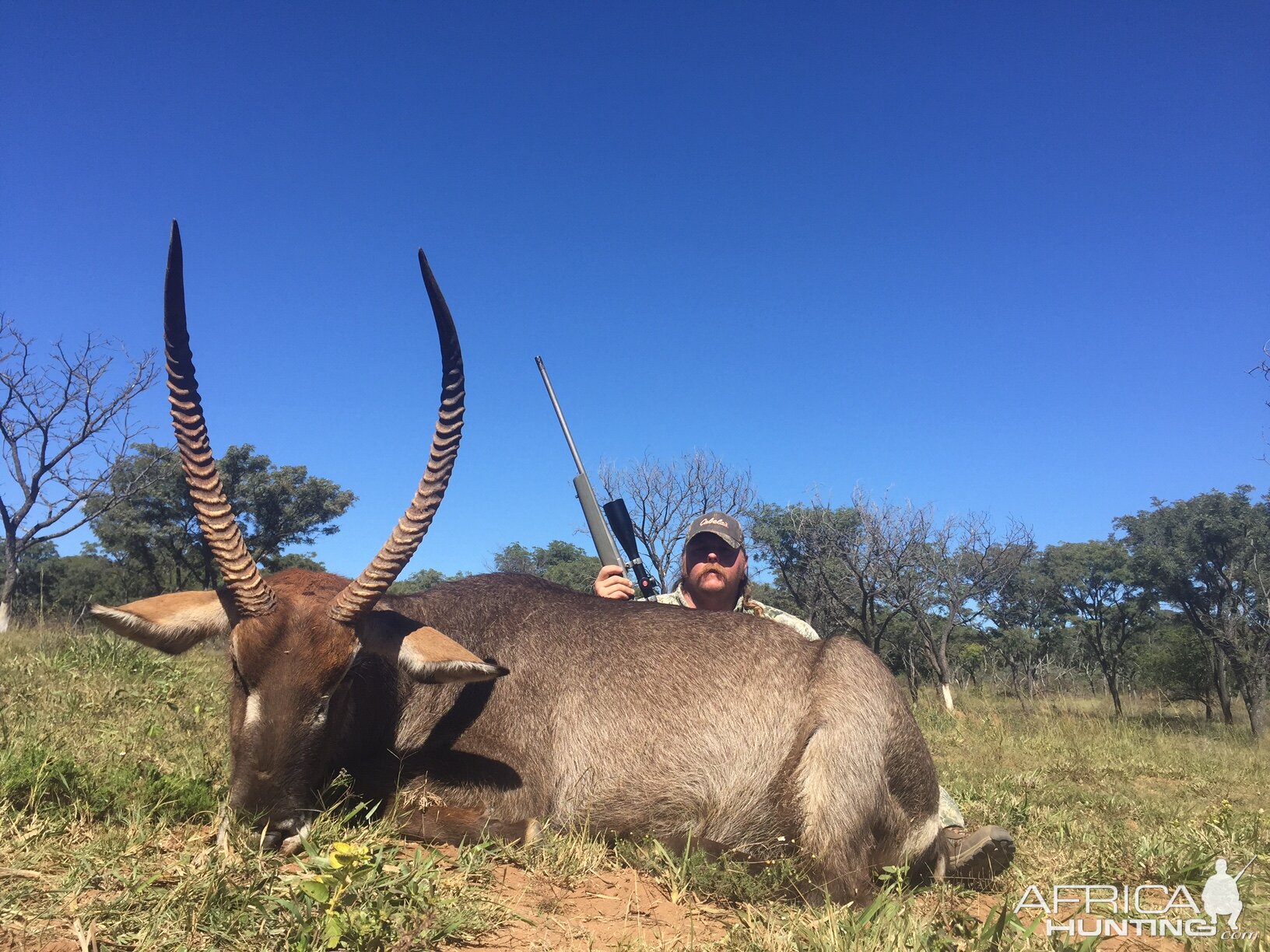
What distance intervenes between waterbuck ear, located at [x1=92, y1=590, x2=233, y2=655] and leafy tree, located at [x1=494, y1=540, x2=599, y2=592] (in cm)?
3312

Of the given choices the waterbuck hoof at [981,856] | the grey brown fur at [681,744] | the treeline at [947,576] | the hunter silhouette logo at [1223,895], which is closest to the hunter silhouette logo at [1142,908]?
the hunter silhouette logo at [1223,895]

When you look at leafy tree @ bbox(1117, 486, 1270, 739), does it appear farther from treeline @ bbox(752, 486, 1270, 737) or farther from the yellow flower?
the yellow flower

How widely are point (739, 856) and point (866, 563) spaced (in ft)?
69.6

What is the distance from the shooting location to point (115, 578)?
28.5m

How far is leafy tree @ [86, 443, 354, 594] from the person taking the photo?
22938 mm

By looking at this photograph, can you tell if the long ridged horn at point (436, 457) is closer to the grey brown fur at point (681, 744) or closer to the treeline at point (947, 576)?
the grey brown fur at point (681, 744)

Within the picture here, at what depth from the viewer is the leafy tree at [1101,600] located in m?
28.8

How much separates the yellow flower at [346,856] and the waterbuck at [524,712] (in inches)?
25.4

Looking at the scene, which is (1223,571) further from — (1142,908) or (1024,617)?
(1142,908)

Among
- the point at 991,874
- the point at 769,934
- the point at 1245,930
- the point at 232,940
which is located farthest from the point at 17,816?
the point at 1245,930

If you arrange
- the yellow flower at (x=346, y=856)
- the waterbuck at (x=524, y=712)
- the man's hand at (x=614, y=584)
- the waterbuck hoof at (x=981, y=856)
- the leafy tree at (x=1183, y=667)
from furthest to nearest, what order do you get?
the leafy tree at (x=1183, y=667) < the man's hand at (x=614, y=584) < the waterbuck hoof at (x=981, y=856) < the waterbuck at (x=524, y=712) < the yellow flower at (x=346, y=856)

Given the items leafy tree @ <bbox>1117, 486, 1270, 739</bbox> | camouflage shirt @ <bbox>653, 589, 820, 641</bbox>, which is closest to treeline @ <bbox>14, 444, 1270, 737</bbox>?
leafy tree @ <bbox>1117, 486, 1270, 739</bbox>

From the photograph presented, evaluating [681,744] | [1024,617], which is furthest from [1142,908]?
[1024,617]

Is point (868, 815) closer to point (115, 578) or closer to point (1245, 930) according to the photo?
point (1245, 930)
